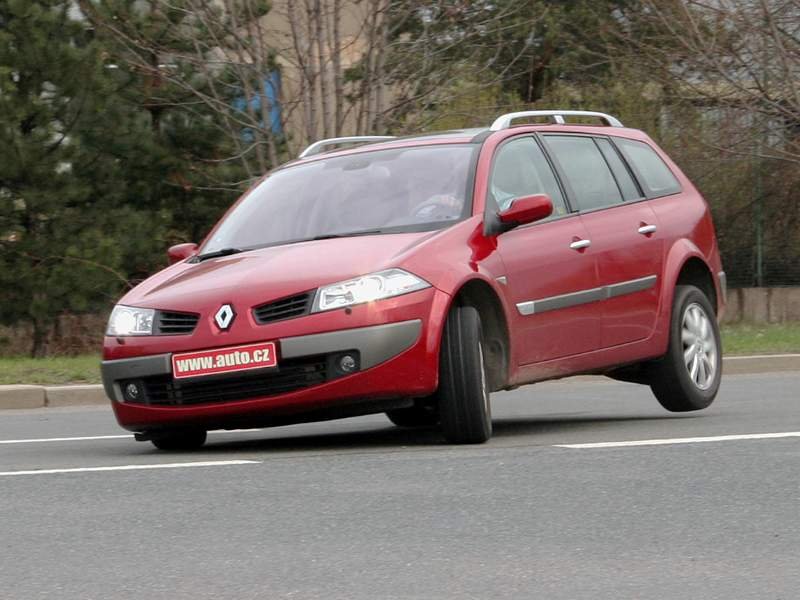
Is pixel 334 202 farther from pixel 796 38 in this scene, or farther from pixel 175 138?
pixel 796 38

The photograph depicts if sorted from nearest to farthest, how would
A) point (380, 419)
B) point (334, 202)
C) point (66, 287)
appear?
point (334, 202) → point (380, 419) → point (66, 287)

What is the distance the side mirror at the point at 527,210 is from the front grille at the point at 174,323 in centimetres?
161

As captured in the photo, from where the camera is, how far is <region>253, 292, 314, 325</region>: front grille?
25.6 ft

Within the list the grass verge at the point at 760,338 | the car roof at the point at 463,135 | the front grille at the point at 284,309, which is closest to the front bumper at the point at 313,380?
the front grille at the point at 284,309

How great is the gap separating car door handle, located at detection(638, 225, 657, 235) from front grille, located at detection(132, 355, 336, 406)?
2614mm

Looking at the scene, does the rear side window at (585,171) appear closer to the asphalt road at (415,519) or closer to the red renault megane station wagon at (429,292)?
the red renault megane station wagon at (429,292)

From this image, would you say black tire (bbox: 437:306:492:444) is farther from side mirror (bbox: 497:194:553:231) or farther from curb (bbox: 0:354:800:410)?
curb (bbox: 0:354:800:410)

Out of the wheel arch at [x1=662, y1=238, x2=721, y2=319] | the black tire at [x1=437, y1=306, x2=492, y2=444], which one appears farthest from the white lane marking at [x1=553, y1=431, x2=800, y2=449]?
the wheel arch at [x1=662, y1=238, x2=721, y2=319]

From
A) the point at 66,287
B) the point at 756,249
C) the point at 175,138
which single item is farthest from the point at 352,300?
the point at 756,249

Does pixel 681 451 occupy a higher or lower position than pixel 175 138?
lower

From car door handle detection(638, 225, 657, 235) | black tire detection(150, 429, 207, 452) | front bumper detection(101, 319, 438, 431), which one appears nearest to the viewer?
front bumper detection(101, 319, 438, 431)

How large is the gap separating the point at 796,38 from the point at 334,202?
14.7 m

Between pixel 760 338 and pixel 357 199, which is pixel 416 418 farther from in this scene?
pixel 760 338

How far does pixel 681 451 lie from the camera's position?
24.6ft
